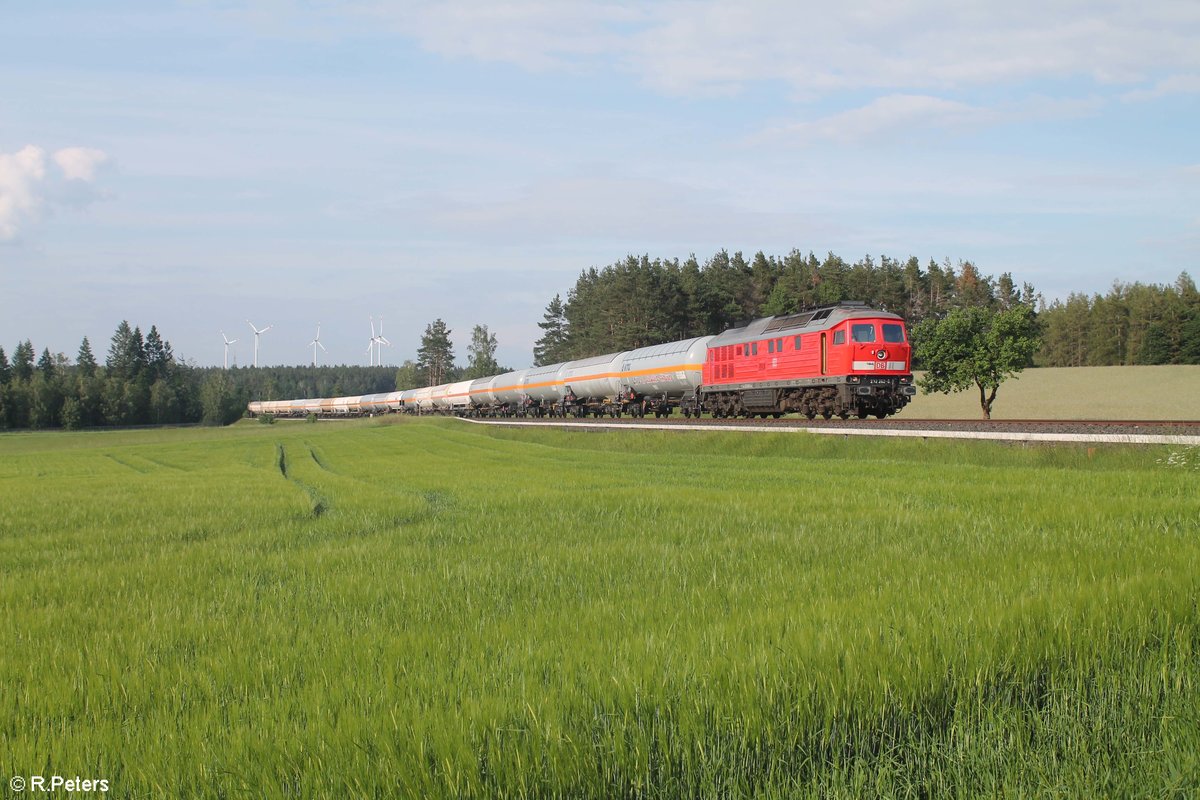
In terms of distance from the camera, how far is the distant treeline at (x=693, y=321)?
107m

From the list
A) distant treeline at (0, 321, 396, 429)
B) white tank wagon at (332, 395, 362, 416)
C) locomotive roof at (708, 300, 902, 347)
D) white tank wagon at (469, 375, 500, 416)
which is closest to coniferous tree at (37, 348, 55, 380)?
distant treeline at (0, 321, 396, 429)

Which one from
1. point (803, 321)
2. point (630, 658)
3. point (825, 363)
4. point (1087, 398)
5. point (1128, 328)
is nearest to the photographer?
point (630, 658)

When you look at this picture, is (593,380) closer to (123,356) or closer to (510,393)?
(510,393)

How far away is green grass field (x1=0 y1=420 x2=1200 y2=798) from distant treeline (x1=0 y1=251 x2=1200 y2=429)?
86.6 metres

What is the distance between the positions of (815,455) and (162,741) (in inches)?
1007

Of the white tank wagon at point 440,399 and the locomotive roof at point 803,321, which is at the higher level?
the locomotive roof at point 803,321

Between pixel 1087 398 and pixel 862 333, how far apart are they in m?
44.7

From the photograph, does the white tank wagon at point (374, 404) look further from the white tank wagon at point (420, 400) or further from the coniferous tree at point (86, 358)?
the coniferous tree at point (86, 358)

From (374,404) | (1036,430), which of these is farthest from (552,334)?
(1036,430)

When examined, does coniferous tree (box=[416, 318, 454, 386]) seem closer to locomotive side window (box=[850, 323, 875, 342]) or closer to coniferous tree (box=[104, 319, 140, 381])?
coniferous tree (box=[104, 319, 140, 381])

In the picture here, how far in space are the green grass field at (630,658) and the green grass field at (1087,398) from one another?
47170 mm

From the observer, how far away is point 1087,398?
67.9m

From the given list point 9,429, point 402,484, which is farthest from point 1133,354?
point 9,429

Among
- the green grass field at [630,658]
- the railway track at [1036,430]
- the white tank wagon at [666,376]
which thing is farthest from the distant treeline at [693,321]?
the green grass field at [630,658]
